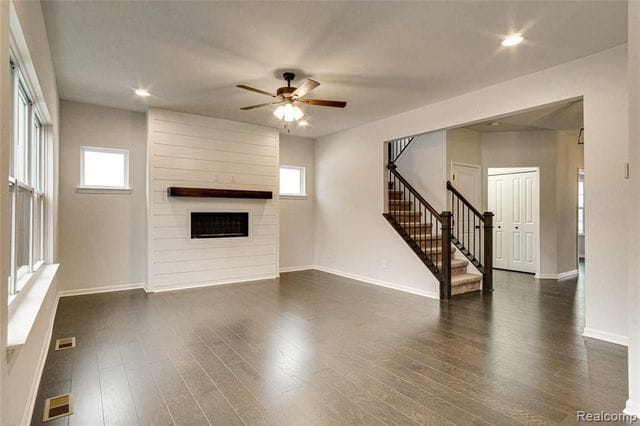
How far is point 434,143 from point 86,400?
225 inches

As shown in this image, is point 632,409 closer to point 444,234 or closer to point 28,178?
point 444,234

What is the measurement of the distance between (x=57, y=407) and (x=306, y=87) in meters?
3.28

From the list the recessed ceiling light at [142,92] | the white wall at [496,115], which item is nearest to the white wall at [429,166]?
the white wall at [496,115]

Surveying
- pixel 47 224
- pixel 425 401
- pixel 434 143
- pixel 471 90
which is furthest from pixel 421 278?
pixel 47 224

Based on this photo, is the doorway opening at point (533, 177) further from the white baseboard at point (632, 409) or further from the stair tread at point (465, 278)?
the white baseboard at point (632, 409)

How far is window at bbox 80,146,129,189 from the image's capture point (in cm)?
528

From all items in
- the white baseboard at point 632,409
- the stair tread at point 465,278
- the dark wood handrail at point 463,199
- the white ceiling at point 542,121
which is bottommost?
the white baseboard at point 632,409

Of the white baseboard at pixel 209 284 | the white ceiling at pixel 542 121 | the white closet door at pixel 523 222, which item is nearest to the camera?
the white ceiling at pixel 542 121

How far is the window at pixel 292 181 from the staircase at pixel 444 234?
6.48ft

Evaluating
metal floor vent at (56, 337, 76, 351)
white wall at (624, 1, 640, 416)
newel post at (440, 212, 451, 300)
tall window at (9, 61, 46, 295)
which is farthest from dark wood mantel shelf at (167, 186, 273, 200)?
white wall at (624, 1, 640, 416)

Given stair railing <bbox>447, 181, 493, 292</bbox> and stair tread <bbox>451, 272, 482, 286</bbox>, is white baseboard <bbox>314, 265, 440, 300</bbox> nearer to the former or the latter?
stair tread <bbox>451, 272, 482, 286</bbox>


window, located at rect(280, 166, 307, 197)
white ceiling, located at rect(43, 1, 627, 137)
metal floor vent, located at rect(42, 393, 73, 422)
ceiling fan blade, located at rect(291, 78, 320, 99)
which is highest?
white ceiling, located at rect(43, 1, 627, 137)

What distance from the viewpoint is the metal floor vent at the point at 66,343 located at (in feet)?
10.4

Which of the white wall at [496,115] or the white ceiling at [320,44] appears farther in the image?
the white wall at [496,115]
